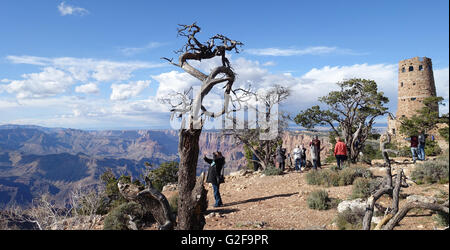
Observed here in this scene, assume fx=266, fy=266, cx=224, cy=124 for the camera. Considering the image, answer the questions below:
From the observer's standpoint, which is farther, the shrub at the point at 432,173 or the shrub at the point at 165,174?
the shrub at the point at 165,174

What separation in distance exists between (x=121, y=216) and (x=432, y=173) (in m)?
11.6

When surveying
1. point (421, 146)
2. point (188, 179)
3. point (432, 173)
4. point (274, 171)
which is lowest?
point (274, 171)

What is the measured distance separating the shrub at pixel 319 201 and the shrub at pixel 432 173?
419 centimetres

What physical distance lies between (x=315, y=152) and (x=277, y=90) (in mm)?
5278

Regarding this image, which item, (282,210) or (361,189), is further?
(361,189)

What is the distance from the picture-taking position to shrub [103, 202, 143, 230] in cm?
832

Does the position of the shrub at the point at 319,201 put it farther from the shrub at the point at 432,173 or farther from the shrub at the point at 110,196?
the shrub at the point at 110,196

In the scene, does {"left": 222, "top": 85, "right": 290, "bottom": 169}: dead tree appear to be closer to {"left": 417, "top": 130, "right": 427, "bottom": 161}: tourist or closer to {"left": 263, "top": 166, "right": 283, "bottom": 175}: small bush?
{"left": 263, "top": 166, "right": 283, "bottom": 175}: small bush

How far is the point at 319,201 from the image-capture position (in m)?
9.25

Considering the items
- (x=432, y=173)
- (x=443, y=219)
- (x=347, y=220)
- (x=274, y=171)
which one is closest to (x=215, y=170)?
(x=347, y=220)

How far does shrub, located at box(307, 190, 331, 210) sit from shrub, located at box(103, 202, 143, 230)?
5948 millimetres

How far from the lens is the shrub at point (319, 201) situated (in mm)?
9188

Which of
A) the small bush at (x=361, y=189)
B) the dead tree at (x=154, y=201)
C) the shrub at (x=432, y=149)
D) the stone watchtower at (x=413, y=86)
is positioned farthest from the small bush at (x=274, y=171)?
the stone watchtower at (x=413, y=86)

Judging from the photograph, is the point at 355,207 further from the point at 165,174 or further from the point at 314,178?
the point at 165,174
